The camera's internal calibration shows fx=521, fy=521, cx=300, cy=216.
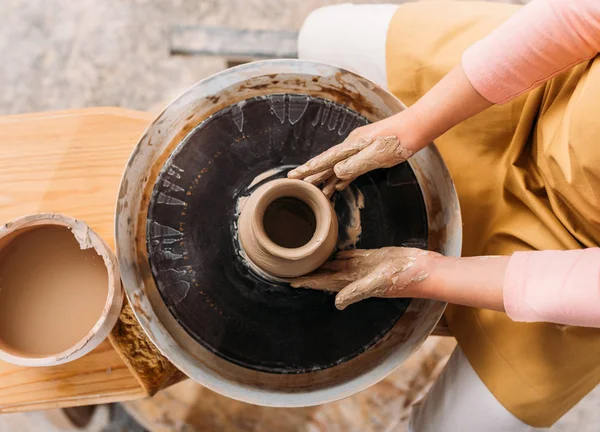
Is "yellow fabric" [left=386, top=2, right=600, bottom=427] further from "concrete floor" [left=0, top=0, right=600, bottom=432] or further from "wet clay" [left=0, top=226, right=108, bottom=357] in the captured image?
"concrete floor" [left=0, top=0, right=600, bottom=432]

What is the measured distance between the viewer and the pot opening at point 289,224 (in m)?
1.05

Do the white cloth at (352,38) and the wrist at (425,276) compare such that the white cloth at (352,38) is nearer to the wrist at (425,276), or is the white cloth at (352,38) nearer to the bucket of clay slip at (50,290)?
the wrist at (425,276)

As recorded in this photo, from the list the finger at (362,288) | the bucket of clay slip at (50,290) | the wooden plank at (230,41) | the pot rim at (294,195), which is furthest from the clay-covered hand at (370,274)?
the wooden plank at (230,41)

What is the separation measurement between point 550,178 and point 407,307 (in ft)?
1.32

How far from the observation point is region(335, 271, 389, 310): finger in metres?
1.02

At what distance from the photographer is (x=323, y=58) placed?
1.43m

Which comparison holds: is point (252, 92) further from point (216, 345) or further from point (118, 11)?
point (118, 11)

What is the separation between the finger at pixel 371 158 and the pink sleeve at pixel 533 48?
20 cm

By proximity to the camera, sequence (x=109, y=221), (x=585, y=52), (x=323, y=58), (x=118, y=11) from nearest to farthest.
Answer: (x=585, y=52)
(x=109, y=221)
(x=323, y=58)
(x=118, y=11)

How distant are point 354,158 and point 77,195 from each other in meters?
0.67

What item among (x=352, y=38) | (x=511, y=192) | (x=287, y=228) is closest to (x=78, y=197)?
(x=287, y=228)

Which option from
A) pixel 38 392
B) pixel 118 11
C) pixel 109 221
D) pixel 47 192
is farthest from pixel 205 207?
pixel 118 11

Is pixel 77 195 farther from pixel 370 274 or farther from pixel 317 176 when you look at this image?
pixel 370 274

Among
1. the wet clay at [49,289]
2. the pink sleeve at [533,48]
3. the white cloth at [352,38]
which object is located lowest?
the wet clay at [49,289]
